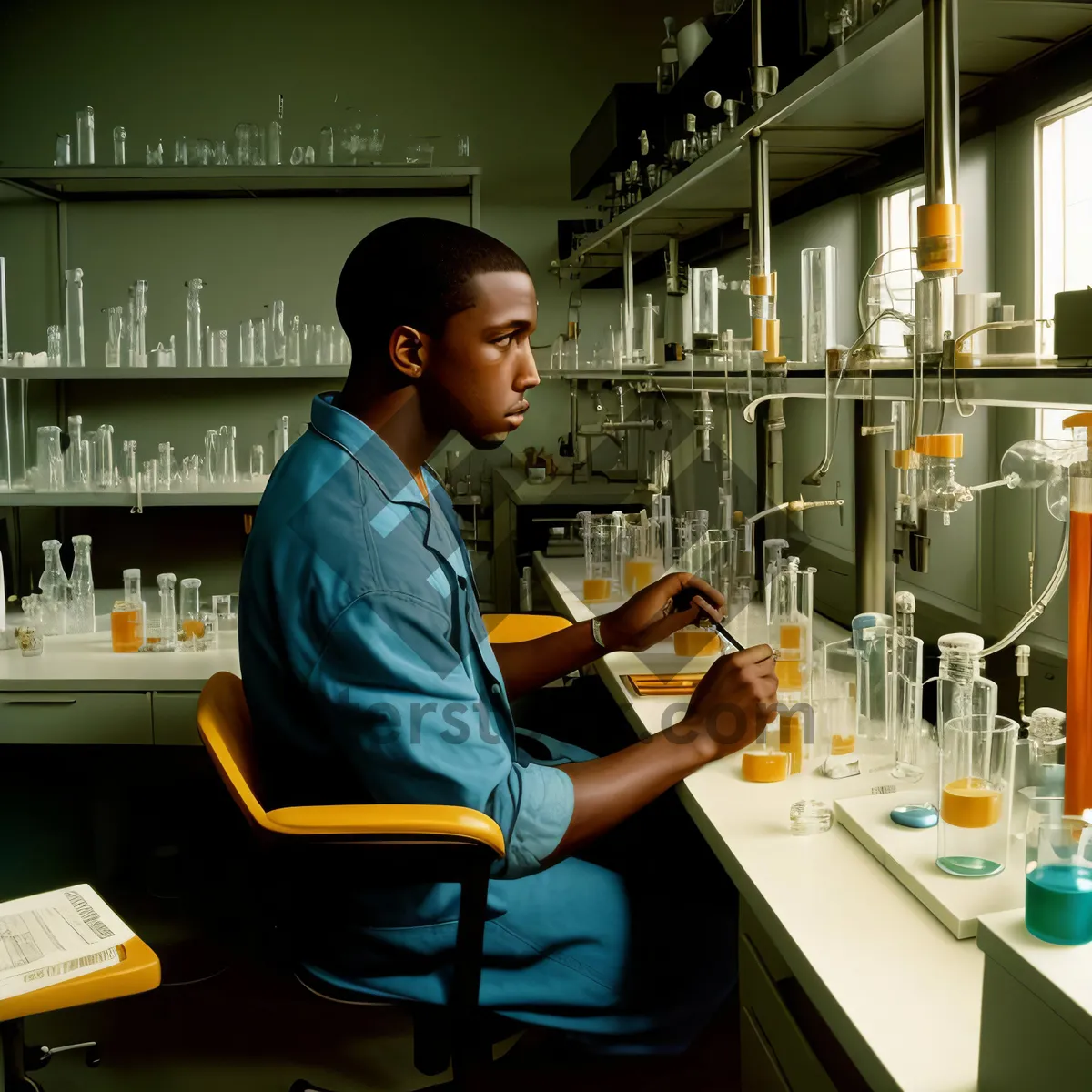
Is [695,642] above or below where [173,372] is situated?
below

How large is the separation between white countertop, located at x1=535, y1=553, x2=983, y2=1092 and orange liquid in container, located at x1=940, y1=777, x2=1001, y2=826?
101 mm

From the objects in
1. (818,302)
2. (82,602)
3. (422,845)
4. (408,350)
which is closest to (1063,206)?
(818,302)

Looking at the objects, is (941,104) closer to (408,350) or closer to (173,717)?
(408,350)

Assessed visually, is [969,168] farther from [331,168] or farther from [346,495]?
[331,168]

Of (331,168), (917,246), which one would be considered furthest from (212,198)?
(917,246)

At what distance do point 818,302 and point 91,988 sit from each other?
1.65 m

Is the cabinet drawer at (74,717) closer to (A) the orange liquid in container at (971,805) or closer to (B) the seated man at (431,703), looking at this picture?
(B) the seated man at (431,703)

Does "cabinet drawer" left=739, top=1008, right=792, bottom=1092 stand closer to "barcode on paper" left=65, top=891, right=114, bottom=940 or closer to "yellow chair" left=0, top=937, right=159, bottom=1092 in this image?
"yellow chair" left=0, top=937, right=159, bottom=1092

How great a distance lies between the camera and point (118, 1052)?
2416 millimetres

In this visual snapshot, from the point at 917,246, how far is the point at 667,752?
29.9 inches

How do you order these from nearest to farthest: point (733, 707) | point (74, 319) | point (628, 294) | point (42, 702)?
point (733, 707), point (42, 702), point (628, 294), point (74, 319)

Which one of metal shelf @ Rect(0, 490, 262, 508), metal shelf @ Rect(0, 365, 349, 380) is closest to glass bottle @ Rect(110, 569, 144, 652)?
metal shelf @ Rect(0, 490, 262, 508)

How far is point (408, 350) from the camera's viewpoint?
5.31ft

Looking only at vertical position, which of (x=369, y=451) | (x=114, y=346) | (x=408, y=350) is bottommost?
(x=369, y=451)
